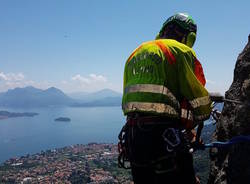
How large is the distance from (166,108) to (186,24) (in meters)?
0.85

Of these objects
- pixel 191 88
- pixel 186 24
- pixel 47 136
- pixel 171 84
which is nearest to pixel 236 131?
pixel 191 88

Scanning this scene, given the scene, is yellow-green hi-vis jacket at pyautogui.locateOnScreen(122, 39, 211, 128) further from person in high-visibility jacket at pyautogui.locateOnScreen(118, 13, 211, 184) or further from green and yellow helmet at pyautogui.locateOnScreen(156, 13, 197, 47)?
green and yellow helmet at pyautogui.locateOnScreen(156, 13, 197, 47)

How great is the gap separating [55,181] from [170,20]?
6544cm

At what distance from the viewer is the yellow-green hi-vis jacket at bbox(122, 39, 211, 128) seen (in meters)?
2.55

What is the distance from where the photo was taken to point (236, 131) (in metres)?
3.25

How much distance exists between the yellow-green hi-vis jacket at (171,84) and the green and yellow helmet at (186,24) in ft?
0.99

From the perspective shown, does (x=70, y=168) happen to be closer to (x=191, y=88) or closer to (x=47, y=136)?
(x=47, y=136)

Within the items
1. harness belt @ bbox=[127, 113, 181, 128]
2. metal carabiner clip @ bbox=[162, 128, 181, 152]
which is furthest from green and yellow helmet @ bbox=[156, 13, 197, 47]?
metal carabiner clip @ bbox=[162, 128, 181, 152]

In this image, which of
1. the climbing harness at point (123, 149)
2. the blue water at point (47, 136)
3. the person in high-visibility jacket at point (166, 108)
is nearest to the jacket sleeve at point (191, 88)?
the person in high-visibility jacket at point (166, 108)

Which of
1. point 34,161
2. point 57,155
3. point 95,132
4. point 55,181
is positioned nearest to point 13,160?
point 34,161

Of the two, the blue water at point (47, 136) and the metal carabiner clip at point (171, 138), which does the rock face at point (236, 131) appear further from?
the blue water at point (47, 136)

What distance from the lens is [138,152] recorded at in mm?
2711

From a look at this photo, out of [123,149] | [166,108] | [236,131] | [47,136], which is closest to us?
[166,108]

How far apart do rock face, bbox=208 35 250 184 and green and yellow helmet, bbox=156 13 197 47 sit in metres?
0.87
